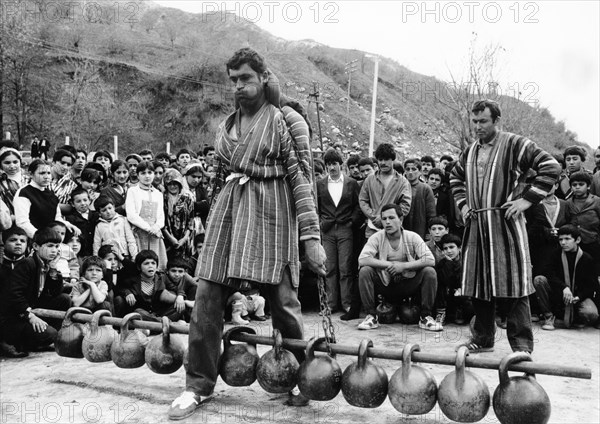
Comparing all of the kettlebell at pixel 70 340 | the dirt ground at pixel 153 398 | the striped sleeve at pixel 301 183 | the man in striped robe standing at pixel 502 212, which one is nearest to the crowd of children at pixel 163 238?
the dirt ground at pixel 153 398

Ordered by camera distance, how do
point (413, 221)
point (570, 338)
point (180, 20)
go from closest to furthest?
point (570, 338), point (413, 221), point (180, 20)

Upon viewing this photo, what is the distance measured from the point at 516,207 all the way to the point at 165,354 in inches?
112

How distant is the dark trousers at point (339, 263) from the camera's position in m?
7.46

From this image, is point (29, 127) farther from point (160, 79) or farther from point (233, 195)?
point (233, 195)

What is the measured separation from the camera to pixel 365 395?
343 cm

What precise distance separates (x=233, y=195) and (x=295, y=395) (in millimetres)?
1329

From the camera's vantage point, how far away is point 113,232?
6.69 meters

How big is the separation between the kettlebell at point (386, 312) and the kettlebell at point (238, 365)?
10.8ft

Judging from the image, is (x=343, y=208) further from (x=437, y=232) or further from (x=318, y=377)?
(x=318, y=377)

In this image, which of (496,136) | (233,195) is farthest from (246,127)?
(496,136)

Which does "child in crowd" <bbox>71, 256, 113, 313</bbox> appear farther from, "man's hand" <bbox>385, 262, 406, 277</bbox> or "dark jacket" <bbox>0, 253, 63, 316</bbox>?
"man's hand" <bbox>385, 262, 406, 277</bbox>

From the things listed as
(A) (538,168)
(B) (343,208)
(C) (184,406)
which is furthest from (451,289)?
(C) (184,406)

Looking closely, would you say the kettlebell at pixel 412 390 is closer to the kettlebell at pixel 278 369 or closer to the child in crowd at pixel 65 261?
the kettlebell at pixel 278 369

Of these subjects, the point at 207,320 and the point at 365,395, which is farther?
the point at 207,320
